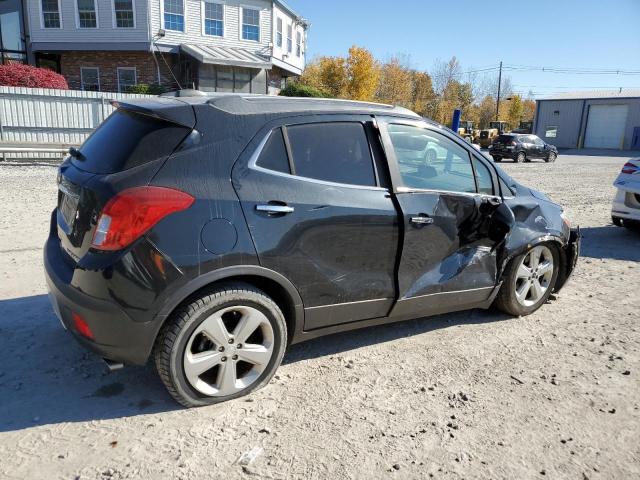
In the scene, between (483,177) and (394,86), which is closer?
(483,177)

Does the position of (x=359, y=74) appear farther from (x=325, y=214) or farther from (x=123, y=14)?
(x=325, y=214)

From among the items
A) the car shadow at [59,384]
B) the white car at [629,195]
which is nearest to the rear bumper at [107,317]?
the car shadow at [59,384]

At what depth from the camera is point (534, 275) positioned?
14.6ft

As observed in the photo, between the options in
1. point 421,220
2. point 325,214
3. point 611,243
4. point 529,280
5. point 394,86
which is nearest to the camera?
point 325,214

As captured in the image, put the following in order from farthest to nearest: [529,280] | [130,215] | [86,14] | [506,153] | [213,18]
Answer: [213,18], [506,153], [86,14], [529,280], [130,215]

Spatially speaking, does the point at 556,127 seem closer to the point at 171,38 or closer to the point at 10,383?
the point at 171,38

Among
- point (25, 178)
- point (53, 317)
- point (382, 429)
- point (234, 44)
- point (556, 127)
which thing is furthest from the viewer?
point (556, 127)

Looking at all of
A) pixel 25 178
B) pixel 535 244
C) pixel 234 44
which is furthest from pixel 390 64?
pixel 535 244

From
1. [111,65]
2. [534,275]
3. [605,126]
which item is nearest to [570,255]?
[534,275]

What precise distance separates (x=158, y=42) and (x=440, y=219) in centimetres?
2687

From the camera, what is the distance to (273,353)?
3.12 meters

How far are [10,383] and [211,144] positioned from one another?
199 cm

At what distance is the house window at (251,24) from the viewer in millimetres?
28938

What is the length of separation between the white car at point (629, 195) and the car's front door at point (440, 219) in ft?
15.8
